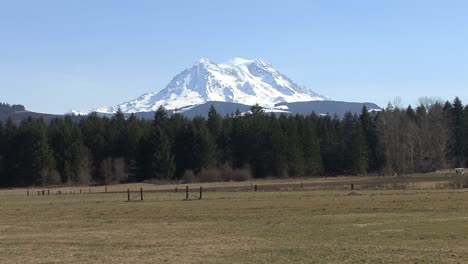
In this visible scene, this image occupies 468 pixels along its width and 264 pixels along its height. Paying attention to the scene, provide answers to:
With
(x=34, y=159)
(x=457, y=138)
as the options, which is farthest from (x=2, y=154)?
(x=457, y=138)

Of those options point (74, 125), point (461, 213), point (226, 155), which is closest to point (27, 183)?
point (74, 125)

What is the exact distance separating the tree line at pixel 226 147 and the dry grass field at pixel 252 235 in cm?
8325

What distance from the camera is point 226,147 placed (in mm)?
141625

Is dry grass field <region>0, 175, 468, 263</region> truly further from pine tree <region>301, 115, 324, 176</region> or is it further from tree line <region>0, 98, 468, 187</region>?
pine tree <region>301, 115, 324, 176</region>

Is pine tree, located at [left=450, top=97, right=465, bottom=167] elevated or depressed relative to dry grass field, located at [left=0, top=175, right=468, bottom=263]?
elevated

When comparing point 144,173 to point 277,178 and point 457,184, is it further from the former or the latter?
point 457,184

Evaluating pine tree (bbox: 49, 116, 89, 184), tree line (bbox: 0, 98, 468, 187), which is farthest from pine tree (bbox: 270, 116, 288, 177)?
pine tree (bbox: 49, 116, 89, 184)

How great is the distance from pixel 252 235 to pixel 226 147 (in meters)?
114

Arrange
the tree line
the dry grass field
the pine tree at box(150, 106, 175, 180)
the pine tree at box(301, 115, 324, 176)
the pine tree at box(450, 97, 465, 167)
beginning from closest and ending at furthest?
the dry grass field
the tree line
the pine tree at box(150, 106, 175, 180)
the pine tree at box(450, 97, 465, 167)
the pine tree at box(301, 115, 324, 176)

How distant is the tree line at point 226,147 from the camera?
127m

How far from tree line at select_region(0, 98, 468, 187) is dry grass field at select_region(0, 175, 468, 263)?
83.3m

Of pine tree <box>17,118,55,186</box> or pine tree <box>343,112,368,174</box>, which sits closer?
pine tree <box>17,118,55,186</box>

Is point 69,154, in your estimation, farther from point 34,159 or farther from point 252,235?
point 252,235

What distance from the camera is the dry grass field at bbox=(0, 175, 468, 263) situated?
824 inches
